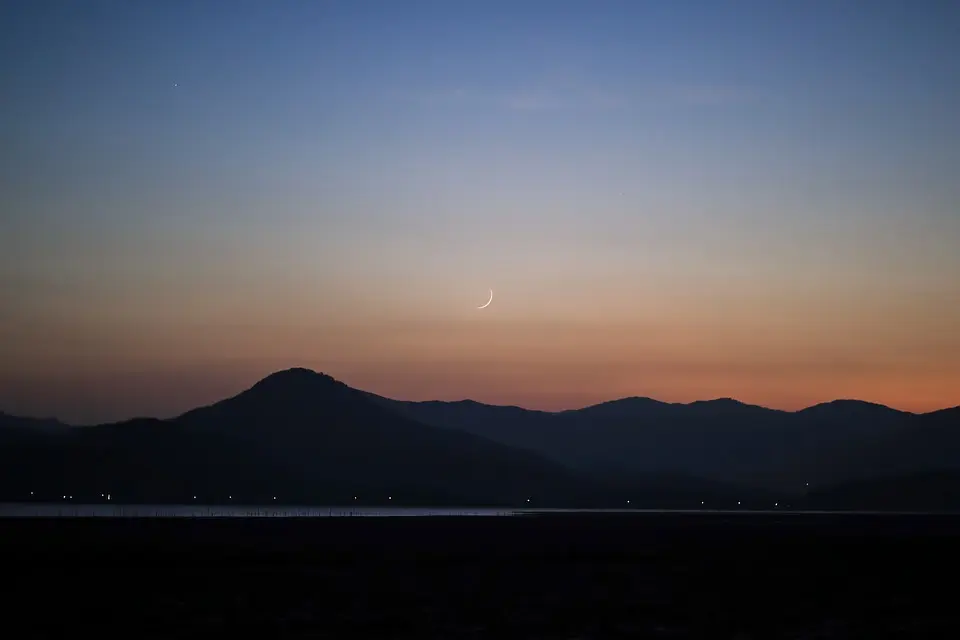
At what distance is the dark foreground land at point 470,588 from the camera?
2074 inches

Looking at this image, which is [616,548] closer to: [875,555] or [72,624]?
[875,555]

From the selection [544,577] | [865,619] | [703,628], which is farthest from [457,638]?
[544,577]

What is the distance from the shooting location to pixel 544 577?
80.8m

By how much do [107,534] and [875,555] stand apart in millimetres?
91103

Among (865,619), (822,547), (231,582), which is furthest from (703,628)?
(822,547)

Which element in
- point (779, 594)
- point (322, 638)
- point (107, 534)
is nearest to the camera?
point (322, 638)

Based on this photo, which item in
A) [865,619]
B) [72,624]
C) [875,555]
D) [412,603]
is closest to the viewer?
[72,624]

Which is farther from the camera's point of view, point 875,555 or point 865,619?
point 875,555

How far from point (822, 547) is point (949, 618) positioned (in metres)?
73.7

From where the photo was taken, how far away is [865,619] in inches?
2277

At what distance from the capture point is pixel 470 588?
71.4m

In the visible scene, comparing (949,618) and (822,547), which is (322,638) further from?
(822,547)

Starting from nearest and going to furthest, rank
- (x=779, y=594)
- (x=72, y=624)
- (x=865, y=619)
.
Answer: (x=72, y=624) < (x=865, y=619) < (x=779, y=594)

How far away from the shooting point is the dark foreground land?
5269cm
